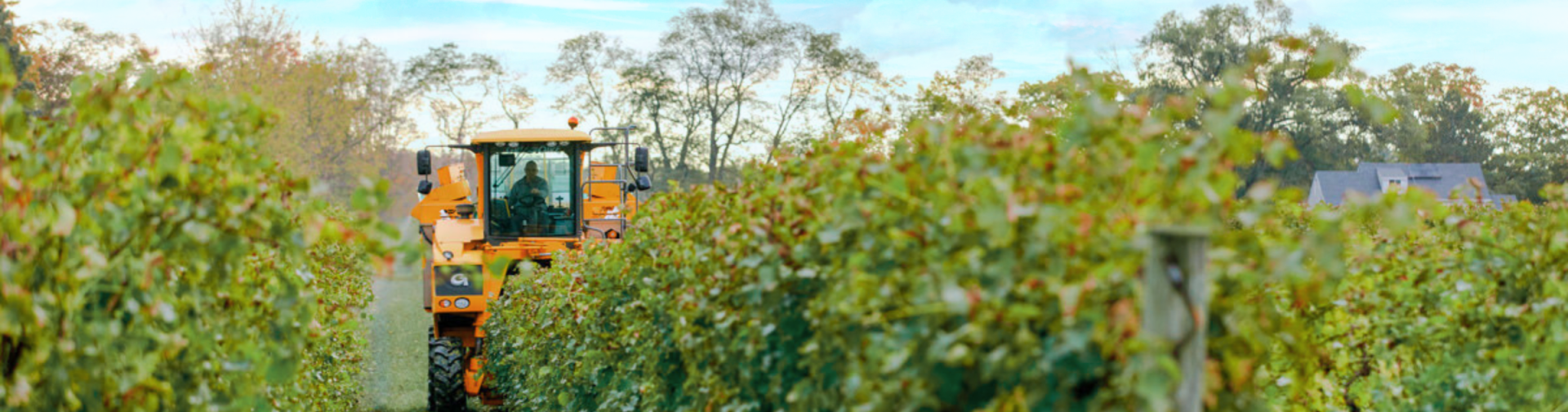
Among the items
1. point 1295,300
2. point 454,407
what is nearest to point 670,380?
point 1295,300

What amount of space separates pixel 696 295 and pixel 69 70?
4685 cm

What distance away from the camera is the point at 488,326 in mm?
11156

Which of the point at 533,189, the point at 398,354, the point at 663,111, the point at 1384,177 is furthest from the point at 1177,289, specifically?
the point at 1384,177

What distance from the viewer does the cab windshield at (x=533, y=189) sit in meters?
11.9

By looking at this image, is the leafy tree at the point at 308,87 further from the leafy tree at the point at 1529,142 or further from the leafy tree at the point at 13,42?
the leafy tree at the point at 1529,142

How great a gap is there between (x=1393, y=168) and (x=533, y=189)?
48701mm

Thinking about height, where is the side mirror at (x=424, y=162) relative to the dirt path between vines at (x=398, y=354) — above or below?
above

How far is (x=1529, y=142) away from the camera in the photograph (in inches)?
A: 2302

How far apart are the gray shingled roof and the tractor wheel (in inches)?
1758

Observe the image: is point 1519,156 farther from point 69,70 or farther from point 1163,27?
point 69,70

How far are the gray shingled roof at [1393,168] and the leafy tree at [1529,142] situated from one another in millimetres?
4051

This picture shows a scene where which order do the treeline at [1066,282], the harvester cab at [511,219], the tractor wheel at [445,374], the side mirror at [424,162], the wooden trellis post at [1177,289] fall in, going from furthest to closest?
the side mirror at [424,162]
the harvester cab at [511,219]
the tractor wheel at [445,374]
the treeline at [1066,282]
the wooden trellis post at [1177,289]

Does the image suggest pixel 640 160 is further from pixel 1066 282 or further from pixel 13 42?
pixel 13 42

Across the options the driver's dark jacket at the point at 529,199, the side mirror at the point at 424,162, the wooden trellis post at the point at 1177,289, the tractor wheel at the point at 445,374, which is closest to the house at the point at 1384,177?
the driver's dark jacket at the point at 529,199
